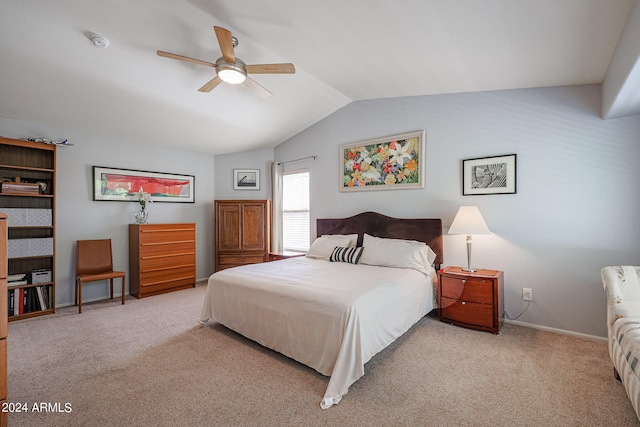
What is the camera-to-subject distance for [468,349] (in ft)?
8.50

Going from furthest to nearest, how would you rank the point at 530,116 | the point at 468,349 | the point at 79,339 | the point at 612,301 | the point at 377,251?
1. the point at 377,251
2. the point at 530,116
3. the point at 79,339
4. the point at 468,349
5. the point at 612,301

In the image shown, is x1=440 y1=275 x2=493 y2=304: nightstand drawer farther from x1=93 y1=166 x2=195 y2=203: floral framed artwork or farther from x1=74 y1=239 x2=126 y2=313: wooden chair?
x1=93 y1=166 x2=195 y2=203: floral framed artwork

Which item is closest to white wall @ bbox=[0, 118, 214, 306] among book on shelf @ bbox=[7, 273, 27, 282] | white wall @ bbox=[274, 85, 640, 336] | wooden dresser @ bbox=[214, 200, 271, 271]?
book on shelf @ bbox=[7, 273, 27, 282]

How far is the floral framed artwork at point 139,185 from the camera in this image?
4238 mm

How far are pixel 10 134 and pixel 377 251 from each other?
4634 mm

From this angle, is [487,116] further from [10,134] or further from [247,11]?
[10,134]

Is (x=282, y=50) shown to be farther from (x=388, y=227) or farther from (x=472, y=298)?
(x=472, y=298)

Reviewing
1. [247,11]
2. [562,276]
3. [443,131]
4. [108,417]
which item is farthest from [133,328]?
[562,276]

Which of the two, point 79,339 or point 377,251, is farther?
point 377,251

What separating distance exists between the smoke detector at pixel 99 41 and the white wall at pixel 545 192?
333 cm

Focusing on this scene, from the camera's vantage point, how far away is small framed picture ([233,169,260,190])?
222 inches

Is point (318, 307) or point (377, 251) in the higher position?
point (377, 251)

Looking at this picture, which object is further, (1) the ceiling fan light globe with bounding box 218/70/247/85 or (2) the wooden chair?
(2) the wooden chair

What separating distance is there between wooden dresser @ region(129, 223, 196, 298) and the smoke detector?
2443 mm
